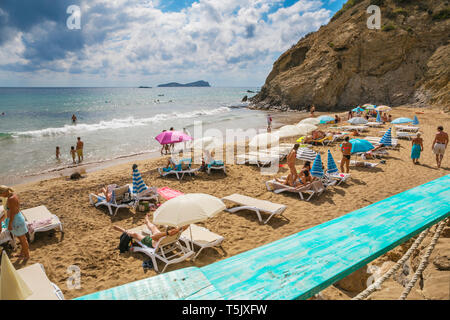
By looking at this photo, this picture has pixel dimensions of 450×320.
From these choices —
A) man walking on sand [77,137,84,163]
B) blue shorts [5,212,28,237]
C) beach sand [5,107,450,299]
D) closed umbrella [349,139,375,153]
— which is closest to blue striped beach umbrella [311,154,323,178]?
beach sand [5,107,450,299]

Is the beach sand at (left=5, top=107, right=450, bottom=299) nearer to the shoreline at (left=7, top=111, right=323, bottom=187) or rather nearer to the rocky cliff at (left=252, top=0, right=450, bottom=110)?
the shoreline at (left=7, top=111, right=323, bottom=187)

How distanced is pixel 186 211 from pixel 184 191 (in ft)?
16.7

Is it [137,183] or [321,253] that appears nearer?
[321,253]

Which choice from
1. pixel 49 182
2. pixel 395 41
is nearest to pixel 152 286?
pixel 49 182

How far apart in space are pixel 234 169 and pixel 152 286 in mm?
11279

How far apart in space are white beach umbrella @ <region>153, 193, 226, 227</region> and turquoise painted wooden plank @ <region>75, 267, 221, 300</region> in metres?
3.47

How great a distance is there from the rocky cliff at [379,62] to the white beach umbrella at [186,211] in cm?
3693

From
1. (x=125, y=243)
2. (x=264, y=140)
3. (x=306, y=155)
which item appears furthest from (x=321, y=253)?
(x=306, y=155)

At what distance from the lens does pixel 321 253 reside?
218cm

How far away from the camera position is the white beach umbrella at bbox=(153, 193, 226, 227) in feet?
17.5

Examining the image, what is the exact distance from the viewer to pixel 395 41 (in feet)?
129

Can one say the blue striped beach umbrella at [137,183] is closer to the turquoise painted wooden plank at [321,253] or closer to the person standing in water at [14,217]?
the person standing in water at [14,217]

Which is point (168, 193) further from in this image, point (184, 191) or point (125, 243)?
point (125, 243)
